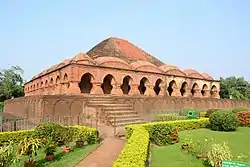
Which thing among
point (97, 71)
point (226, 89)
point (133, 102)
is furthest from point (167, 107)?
point (226, 89)

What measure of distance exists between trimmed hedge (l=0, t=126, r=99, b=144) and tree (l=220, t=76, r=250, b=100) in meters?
41.5

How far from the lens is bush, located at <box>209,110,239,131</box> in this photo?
1403 cm

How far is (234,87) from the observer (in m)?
48.8

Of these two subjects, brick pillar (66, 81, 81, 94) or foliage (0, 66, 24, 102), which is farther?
foliage (0, 66, 24, 102)

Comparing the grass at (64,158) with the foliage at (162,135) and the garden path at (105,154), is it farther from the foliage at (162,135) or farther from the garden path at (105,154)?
the foliage at (162,135)

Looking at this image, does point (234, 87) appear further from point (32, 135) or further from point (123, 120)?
point (32, 135)

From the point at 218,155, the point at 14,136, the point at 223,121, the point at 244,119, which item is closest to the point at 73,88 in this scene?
the point at 14,136

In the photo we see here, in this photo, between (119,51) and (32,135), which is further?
(119,51)

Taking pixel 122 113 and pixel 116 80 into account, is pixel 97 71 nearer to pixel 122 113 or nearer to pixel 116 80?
pixel 116 80

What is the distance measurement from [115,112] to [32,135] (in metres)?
6.45

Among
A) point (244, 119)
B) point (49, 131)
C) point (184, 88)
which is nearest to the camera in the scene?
point (49, 131)

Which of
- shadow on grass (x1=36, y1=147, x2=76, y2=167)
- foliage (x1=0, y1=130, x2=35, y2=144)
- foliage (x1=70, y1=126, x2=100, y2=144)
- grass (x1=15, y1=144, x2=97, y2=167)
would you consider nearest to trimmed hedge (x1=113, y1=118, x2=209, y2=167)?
foliage (x1=70, y1=126, x2=100, y2=144)

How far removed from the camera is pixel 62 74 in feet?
75.3

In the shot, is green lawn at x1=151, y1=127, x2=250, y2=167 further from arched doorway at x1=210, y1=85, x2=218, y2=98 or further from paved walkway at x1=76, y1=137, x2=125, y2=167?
arched doorway at x1=210, y1=85, x2=218, y2=98
